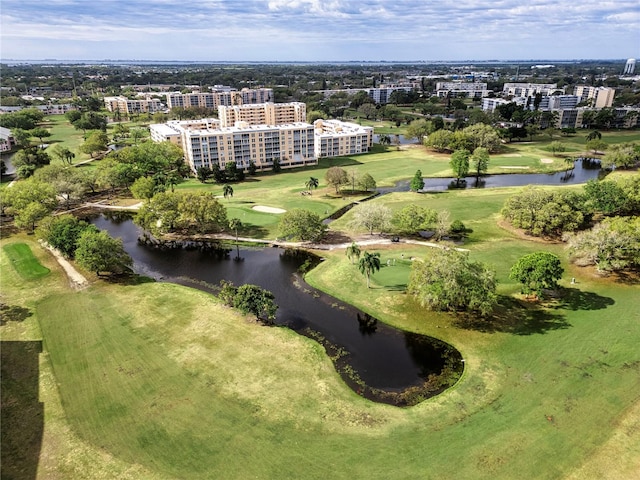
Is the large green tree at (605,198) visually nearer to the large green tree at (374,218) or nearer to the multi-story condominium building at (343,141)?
the large green tree at (374,218)

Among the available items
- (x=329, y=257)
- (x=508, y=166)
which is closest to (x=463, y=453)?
(x=329, y=257)

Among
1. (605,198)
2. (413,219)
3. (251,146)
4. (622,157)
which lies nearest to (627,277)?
(605,198)

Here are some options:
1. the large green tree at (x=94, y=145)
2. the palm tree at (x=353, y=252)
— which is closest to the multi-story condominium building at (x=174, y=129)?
the large green tree at (x=94, y=145)

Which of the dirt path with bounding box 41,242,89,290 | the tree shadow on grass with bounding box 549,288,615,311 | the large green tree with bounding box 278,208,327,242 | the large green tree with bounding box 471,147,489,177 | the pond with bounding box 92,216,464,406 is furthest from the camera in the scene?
the large green tree with bounding box 471,147,489,177

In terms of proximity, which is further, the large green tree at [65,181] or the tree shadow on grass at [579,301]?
the large green tree at [65,181]

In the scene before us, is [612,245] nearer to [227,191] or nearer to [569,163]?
[227,191]

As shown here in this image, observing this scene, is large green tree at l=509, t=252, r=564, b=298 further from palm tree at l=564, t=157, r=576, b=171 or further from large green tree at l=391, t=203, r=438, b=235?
palm tree at l=564, t=157, r=576, b=171

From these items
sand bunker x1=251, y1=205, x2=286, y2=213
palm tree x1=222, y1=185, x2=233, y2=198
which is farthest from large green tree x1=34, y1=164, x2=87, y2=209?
sand bunker x1=251, y1=205, x2=286, y2=213
